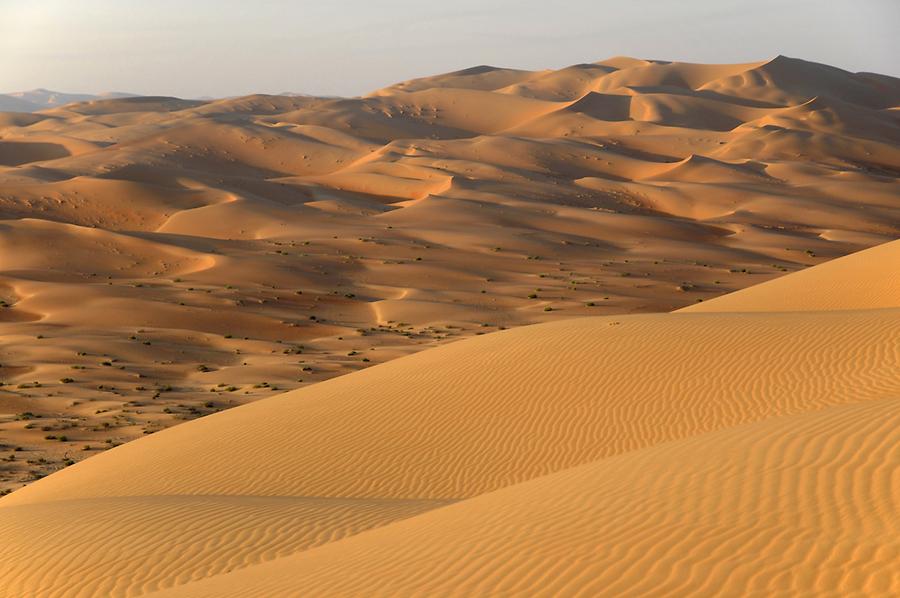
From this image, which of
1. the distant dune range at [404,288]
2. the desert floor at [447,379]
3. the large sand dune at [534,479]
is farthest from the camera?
the distant dune range at [404,288]

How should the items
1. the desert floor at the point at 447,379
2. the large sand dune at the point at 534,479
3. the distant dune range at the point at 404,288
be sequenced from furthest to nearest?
1. the distant dune range at the point at 404,288
2. the desert floor at the point at 447,379
3. the large sand dune at the point at 534,479

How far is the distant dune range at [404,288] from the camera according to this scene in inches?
569

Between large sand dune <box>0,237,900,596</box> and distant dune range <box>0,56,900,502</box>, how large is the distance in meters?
0.09

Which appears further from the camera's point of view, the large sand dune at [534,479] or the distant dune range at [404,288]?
the distant dune range at [404,288]

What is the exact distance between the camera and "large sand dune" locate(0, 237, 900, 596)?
6641mm

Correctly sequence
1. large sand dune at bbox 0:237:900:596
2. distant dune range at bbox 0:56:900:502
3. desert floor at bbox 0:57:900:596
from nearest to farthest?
large sand dune at bbox 0:237:900:596 < desert floor at bbox 0:57:900:596 < distant dune range at bbox 0:56:900:502

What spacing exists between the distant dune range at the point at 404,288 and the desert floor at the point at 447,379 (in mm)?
111

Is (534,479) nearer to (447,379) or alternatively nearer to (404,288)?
(447,379)

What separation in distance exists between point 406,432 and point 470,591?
922 centimetres

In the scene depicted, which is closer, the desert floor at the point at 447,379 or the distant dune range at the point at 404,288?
the desert floor at the point at 447,379

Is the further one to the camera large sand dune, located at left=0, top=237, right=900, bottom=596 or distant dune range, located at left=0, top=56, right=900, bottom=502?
distant dune range, located at left=0, top=56, right=900, bottom=502

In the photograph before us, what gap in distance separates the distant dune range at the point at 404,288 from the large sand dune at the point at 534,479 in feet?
0.28

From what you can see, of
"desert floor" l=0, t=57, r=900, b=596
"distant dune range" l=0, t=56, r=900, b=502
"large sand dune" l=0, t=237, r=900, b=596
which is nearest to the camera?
"large sand dune" l=0, t=237, r=900, b=596

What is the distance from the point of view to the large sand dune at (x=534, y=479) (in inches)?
261
